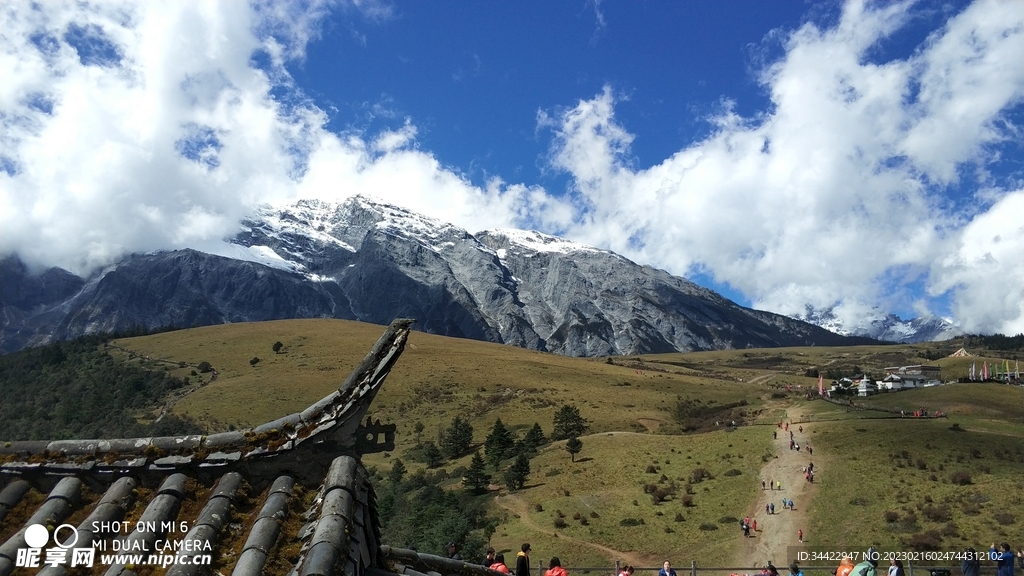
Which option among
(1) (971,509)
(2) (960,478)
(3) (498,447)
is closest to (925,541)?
(1) (971,509)

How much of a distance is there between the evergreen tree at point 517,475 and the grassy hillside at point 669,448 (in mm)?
920

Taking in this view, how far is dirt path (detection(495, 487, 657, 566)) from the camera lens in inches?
1283

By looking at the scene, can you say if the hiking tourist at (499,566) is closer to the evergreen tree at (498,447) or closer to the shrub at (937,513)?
the shrub at (937,513)

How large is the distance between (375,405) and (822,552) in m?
62.5

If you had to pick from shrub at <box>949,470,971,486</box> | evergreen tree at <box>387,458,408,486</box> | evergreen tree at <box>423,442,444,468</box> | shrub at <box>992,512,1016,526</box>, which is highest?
shrub at <box>949,470,971,486</box>

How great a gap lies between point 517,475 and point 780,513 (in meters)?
19.9

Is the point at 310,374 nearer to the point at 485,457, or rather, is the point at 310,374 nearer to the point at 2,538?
the point at 485,457

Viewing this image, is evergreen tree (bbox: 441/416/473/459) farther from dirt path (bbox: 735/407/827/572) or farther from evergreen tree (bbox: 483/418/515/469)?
dirt path (bbox: 735/407/827/572)

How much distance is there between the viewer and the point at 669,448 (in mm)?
55250

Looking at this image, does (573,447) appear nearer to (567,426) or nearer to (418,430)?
(567,426)

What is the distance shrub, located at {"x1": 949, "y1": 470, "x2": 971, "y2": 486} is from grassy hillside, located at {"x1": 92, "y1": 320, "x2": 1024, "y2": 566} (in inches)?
5.3

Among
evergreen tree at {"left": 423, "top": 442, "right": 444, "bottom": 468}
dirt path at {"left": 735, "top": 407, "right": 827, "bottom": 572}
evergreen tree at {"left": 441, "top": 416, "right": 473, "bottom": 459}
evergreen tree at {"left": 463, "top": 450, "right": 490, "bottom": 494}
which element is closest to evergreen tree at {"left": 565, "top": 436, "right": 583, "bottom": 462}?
evergreen tree at {"left": 463, "top": 450, "right": 490, "bottom": 494}

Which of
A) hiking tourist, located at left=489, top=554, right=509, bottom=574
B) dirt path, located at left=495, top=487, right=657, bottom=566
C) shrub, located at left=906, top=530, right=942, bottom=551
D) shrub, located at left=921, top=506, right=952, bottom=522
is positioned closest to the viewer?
hiking tourist, located at left=489, top=554, right=509, bottom=574

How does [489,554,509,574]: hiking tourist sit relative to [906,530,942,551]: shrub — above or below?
above
